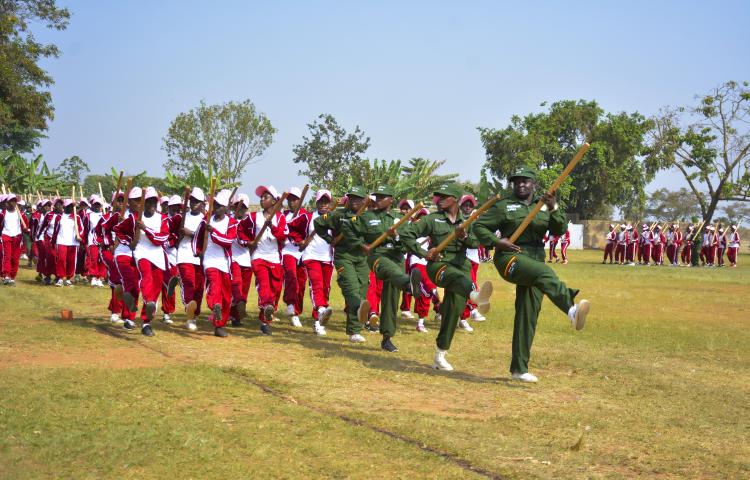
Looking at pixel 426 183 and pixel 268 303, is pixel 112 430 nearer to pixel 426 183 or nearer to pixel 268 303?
pixel 268 303

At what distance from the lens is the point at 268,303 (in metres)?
13.0

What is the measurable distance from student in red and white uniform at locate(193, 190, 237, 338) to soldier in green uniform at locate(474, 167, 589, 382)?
171 inches

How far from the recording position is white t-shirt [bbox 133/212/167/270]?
1234cm

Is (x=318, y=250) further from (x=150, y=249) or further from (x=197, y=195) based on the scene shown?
(x=150, y=249)

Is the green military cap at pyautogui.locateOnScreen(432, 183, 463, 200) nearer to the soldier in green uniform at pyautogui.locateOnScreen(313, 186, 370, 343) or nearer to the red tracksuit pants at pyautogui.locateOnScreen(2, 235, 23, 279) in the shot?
the soldier in green uniform at pyautogui.locateOnScreen(313, 186, 370, 343)

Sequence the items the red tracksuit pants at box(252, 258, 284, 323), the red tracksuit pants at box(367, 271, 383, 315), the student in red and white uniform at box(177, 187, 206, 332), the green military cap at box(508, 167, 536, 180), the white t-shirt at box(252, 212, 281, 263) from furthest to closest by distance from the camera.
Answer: the red tracksuit pants at box(367, 271, 383, 315) → the white t-shirt at box(252, 212, 281, 263) → the red tracksuit pants at box(252, 258, 284, 323) → the student in red and white uniform at box(177, 187, 206, 332) → the green military cap at box(508, 167, 536, 180)

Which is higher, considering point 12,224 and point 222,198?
point 222,198

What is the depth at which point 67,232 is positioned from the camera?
20359 millimetres

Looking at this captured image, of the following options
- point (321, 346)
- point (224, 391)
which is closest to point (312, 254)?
point (321, 346)

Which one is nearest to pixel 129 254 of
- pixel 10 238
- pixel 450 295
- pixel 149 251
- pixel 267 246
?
pixel 149 251

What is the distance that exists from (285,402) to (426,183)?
89.3 ft

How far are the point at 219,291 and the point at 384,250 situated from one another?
253cm

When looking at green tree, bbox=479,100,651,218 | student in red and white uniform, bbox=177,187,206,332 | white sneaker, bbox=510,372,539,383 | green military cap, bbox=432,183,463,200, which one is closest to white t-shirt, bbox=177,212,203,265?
student in red and white uniform, bbox=177,187,206,332

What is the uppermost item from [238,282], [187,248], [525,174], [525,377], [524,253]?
[525,174]
